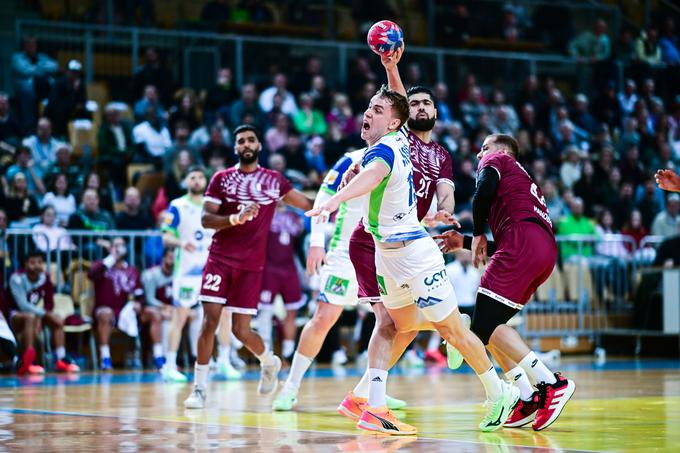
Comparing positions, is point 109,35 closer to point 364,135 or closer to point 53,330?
point 53,330

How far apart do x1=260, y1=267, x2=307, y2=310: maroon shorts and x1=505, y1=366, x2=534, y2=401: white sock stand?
9101mm

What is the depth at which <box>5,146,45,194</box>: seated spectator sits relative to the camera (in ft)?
56.9

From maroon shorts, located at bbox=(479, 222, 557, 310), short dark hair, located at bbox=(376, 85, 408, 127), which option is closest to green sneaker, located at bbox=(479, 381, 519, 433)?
maroon shorts, located at bbox=(479, 222, 557, 310)

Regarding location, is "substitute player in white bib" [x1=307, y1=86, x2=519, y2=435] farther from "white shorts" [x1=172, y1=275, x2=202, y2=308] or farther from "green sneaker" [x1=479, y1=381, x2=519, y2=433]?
"white shorts" [x1=172, y1=275, x2=202, y2=308]

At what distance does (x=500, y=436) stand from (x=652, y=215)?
16318 mm

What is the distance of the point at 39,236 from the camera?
1642 cm

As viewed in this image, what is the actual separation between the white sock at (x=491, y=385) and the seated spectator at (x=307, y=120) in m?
13.3

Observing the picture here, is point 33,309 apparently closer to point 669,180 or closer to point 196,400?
point 196,400

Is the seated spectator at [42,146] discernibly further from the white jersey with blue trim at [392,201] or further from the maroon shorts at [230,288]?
the white jersey with blue trim at [392,201]

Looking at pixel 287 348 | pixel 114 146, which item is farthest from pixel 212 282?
pixel 114 146

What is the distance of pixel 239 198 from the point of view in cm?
1063

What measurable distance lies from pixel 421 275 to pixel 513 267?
789 millimetres

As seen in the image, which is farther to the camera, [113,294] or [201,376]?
[113,294]

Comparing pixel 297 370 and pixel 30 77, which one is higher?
pixel 30 77
